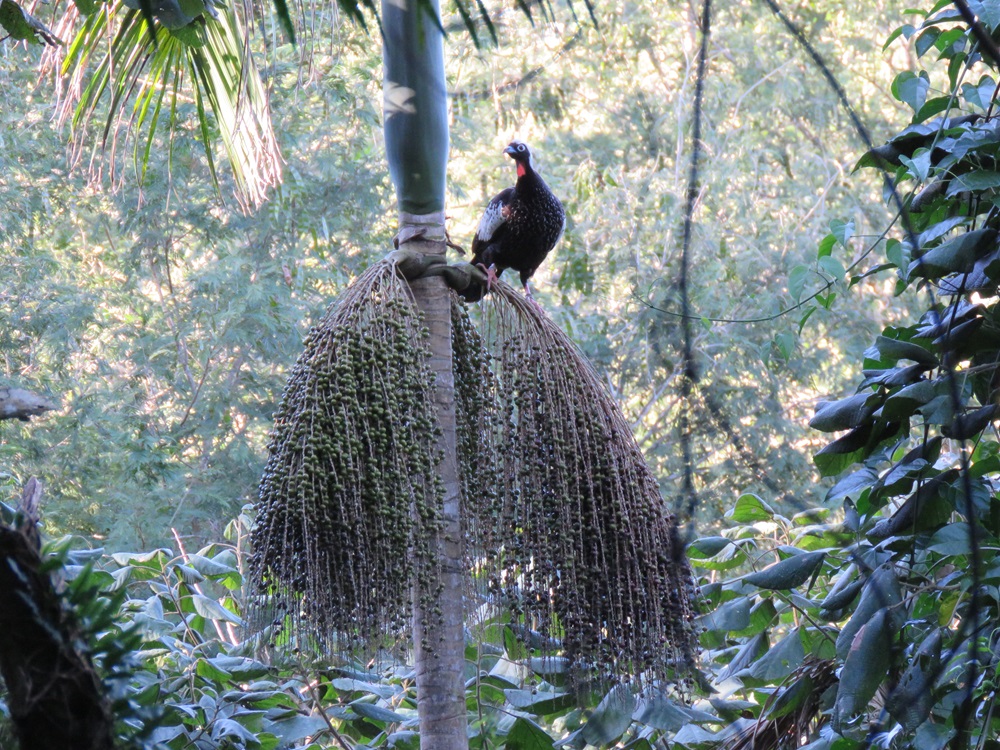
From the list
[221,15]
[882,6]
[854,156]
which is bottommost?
[221,15]

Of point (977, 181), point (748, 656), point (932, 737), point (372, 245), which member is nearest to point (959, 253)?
point (977, 181)

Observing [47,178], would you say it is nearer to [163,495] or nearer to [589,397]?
[163,495]

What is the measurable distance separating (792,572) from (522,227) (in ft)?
3.41

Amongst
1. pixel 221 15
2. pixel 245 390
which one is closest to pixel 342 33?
pixel 245 390

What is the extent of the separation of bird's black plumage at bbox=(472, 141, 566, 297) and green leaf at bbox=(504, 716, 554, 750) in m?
0.91

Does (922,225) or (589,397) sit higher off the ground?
(922,225)

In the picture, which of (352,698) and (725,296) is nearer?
(352,698)

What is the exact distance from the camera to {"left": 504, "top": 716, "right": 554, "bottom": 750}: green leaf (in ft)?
5.12

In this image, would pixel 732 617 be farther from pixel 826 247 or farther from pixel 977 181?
pixel 977 181

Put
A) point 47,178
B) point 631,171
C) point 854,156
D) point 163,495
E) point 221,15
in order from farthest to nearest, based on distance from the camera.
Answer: point 854,156
point 631,171
point 47,178
point 163,495
point 221,15

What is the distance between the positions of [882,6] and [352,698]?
636 cm

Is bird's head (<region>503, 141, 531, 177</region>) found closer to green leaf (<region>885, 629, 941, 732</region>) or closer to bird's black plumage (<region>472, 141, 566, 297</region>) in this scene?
bird's black plumage (<region>472, 141, 566, 297</region>)

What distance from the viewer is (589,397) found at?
1.40 meters

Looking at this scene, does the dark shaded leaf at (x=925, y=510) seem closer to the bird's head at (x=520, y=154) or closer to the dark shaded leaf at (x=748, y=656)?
the dark shaded leaf at (x=748, y=656)
